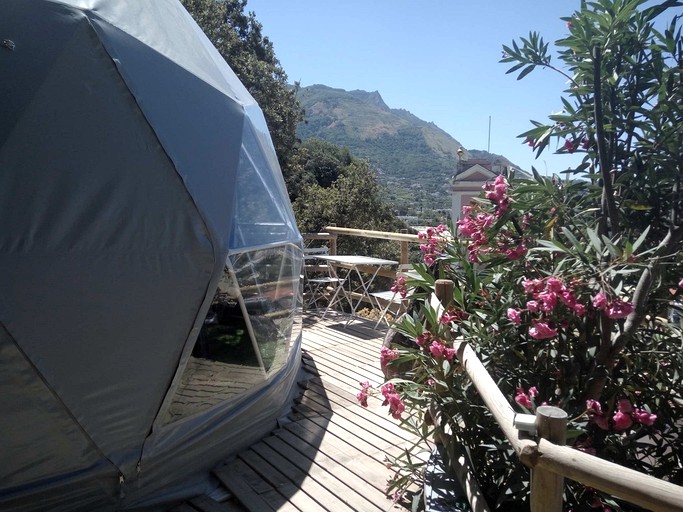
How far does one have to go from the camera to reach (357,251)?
11.9 meters

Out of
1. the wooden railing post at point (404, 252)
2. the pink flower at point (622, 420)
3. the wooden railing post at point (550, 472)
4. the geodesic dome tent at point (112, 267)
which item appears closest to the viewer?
the wooden railing post at point (550, 472)

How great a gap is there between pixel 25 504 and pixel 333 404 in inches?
99.3

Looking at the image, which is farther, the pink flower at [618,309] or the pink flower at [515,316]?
the pink flower at [515,316]

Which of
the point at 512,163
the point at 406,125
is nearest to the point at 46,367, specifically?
the point at 512,163

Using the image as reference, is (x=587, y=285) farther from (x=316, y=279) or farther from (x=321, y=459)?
(x=316, y=279)

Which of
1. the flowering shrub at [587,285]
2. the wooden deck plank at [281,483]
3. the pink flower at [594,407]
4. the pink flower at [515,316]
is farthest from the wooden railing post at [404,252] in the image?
the pink flower at [594,407]

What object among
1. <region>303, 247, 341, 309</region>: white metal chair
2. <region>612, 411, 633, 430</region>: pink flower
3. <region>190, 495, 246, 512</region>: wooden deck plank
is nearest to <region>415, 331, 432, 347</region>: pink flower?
<region>612, 411, 633, 430</region>: pink flower

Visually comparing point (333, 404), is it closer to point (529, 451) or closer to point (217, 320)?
point (217, 320)

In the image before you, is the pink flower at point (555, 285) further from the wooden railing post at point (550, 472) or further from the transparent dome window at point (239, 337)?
the transparent dome window at point (239, 337)

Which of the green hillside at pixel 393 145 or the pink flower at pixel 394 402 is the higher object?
the green hillside at pixel 393 145

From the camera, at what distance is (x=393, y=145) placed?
67000 millimetres

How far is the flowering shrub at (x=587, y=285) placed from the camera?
2.02 m

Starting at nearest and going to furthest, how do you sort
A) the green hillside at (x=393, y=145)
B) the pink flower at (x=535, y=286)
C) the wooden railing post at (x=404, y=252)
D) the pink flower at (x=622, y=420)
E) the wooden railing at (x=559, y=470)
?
the wooden railing at (x=559, y=470) → the pink flower at (x=622, y=420) → the pink flower at (x=535, y=286) → the wooden railing post at (x=404, y=252) → the green hillside at (x=393, y=145)

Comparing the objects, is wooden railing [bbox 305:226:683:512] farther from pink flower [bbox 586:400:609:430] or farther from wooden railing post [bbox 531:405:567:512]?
pink flower [bbox 586:400:609:430]
